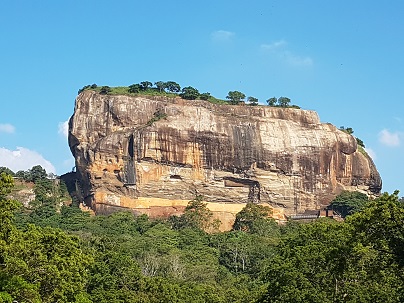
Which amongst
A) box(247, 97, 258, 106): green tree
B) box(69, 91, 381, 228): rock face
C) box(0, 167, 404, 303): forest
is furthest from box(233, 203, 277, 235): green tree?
box(247, 97, 258, 106): green tree

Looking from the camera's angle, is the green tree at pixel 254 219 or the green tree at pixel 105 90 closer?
the green tree at pixel 254 219

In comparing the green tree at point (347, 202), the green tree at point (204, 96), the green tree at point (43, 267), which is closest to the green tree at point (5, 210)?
the green tree at point (43, 267)

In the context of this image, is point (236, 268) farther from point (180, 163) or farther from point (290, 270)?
point (290, 270)

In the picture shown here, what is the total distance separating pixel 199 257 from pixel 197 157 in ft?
66.3

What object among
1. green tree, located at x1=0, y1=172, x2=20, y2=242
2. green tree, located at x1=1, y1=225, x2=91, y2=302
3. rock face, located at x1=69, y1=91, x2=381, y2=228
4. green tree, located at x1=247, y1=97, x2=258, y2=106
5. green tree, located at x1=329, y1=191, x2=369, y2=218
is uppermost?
green tree, located at x1=247, y1=97, x2=258, y2=106

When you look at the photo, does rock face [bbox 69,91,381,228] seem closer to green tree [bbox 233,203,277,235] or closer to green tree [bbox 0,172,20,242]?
green tree [bbox 233,203,277,235]

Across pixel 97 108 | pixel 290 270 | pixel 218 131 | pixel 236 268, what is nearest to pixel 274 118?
pixel 218 131

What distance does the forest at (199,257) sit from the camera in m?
24.2

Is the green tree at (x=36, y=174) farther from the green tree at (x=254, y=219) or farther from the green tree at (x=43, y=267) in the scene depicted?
the green tree at (x=43, y=267)

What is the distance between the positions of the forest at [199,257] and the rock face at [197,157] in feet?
10.0

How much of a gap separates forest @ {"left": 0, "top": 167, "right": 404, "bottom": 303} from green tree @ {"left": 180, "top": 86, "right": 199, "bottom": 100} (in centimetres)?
1492

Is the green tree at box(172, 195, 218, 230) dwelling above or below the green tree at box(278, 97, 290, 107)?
below

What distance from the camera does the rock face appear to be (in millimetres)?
79688

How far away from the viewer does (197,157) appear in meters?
81.3
